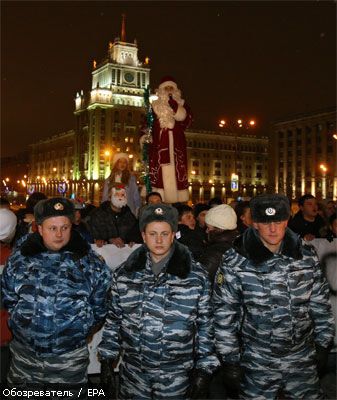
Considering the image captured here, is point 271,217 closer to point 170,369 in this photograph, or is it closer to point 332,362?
point 170,369

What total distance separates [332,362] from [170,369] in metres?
3.54

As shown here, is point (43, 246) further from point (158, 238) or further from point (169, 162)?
point (169, 162)

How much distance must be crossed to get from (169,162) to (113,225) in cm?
302

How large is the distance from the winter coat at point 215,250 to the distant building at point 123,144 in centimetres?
11542

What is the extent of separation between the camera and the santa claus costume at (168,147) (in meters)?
9.46

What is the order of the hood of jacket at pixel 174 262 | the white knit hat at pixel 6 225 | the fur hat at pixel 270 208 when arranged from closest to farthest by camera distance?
1. the hood of jacket at pixel 174 262
2. the fur hat at pixel 270 208
3. the white knit hat at pixel 6 225

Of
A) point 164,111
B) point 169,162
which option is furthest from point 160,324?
point 164,111

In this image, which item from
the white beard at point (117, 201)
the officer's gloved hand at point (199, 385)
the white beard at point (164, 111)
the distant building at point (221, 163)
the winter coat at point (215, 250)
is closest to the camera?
the officer's gloved hand at point (199, 385)

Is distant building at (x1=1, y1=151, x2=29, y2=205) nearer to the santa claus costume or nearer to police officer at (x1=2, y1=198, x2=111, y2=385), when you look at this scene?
the santa claus costume

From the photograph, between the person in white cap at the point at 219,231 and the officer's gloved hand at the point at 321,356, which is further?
the person in white cap at the point at 219,231

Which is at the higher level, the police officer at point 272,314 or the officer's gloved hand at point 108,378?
the police officer at point 272,314

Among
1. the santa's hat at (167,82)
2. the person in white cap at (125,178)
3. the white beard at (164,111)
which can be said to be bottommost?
the person in white cap at (125,178)

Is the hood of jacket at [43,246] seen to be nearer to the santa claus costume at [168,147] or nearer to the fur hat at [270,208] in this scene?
the fur hat at [270,208]

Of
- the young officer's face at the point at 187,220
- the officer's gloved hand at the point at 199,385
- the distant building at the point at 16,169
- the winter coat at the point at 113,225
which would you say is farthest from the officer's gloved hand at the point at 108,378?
the distant building at the point at 16,169
